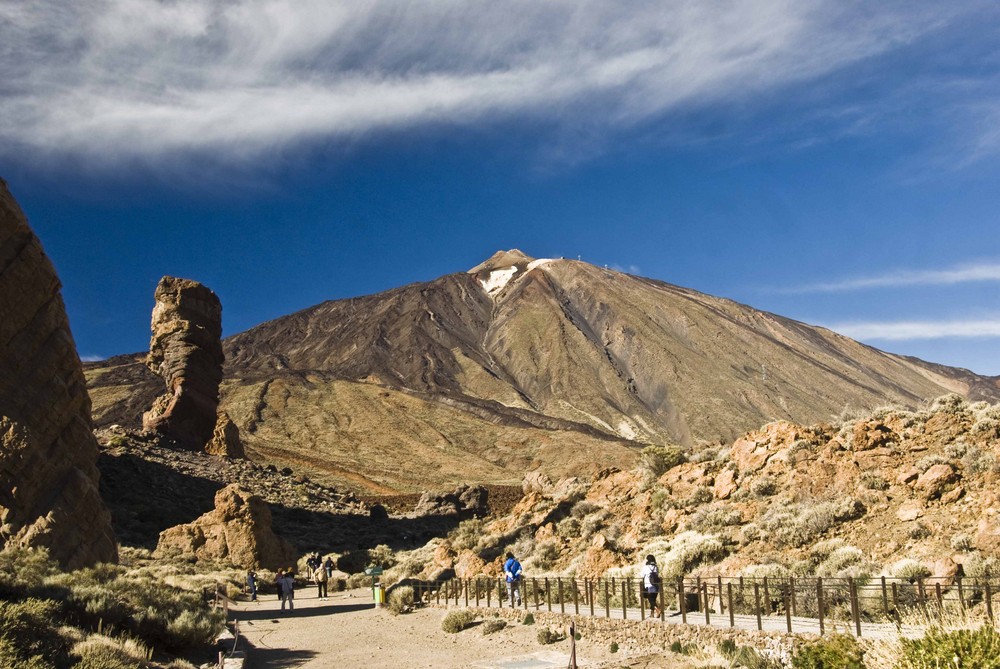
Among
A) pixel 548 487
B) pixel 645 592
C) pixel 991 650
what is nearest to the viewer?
pixel 991 650

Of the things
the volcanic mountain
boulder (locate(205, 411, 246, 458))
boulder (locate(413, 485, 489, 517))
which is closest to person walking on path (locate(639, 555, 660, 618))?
boulder (locate(413, 485, 489, 517))

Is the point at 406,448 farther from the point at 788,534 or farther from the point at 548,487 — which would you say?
the point at 788,534

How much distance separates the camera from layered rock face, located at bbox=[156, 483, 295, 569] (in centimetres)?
3025

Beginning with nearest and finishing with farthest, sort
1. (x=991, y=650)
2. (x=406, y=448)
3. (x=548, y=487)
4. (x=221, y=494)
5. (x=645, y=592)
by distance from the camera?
(x=991, y=650) → (x=645, y=592) → (x=221, y=494) → (x=548, y=487) → (x=406, y=448)

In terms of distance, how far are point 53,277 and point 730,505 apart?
1967 cm

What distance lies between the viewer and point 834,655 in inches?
320

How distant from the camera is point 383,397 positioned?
346ft

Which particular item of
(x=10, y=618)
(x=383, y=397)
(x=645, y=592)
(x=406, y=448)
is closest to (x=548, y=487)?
(x=645, y=592)

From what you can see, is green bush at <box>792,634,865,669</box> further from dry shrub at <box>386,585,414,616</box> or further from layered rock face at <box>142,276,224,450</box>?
layered rock face at <box>142,276,224,450</box>

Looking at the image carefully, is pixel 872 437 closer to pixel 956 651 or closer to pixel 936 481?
pixel 936 481

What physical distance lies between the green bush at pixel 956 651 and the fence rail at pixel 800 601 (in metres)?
1.23

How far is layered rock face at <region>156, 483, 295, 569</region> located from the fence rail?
562 inches

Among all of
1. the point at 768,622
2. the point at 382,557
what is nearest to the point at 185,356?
the point at 382,557

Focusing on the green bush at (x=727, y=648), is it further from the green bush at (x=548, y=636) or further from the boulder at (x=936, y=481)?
the boulder at (x=936, y=481)
